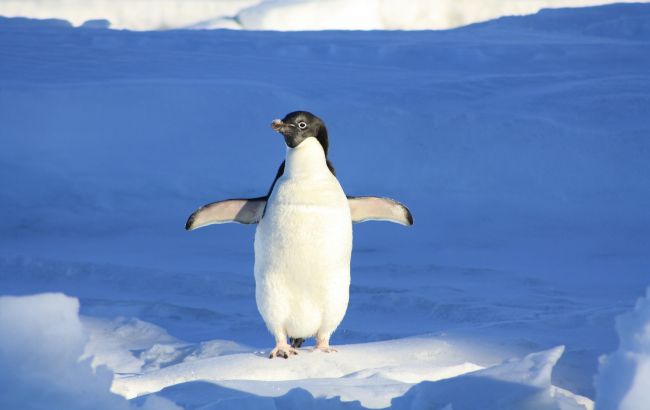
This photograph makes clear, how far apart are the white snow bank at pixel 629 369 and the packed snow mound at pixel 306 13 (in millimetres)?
9427

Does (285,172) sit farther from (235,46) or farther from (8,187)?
(235,46)

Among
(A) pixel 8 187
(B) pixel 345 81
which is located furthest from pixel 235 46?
(A) pixel 8 187

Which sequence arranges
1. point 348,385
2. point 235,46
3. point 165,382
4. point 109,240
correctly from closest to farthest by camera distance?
point 348,385
point 165,382
point 109,240
point 235,46

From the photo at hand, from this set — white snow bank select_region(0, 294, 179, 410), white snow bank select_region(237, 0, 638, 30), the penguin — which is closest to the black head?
the penguin

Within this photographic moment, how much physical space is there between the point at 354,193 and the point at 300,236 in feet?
11.9

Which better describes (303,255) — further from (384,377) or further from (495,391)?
(495,391)

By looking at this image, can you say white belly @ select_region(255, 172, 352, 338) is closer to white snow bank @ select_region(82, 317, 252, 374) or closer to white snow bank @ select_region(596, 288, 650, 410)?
white snow bank @ select_region(82, 317, 252, 374)

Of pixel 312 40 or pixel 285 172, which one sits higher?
pixel 312 40

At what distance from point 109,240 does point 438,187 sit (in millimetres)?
1966

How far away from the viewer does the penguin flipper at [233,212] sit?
10.9 ft

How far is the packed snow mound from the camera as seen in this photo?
11922mm

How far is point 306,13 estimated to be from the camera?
39.5 feet

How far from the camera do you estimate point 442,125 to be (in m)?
7.45

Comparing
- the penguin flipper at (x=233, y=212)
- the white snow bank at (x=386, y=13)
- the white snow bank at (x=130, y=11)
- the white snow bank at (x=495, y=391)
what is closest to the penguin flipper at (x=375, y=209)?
the penguin flipper at (x=233, y=212)
